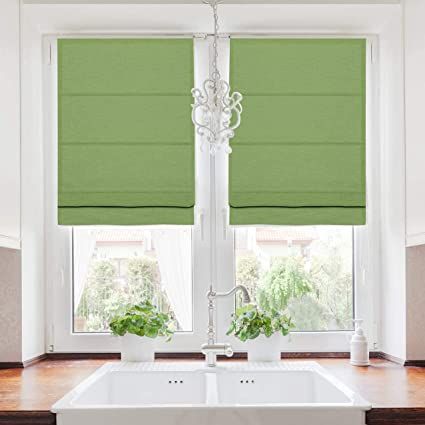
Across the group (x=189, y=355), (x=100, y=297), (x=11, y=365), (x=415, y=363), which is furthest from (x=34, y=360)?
(x=415, y=363)

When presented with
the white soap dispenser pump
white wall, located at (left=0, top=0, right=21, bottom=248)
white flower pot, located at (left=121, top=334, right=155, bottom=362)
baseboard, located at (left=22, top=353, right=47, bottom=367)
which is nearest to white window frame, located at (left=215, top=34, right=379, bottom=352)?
the white soap dispenser pump

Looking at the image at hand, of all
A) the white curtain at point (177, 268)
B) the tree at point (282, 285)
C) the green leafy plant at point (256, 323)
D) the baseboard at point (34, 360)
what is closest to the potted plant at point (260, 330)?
the green leafy plant at point (256, 323)

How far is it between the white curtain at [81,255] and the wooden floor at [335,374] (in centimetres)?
31

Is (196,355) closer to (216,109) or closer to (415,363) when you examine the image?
(415,363)

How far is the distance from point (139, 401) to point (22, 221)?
2.69 feet

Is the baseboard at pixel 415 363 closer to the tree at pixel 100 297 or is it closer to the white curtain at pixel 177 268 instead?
the white curtain at pixel 177 268

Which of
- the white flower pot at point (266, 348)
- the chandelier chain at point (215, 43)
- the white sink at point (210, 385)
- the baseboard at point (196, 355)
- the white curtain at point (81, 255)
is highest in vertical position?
the chandelier chain at point (215, 43)

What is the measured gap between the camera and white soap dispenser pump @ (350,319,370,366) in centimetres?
308

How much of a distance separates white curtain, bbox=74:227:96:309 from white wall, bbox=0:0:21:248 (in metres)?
0.44

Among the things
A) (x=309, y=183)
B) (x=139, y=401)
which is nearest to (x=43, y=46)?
(x=309, y=183)

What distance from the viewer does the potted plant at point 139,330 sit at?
3113mm

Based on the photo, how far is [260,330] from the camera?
10.2ft

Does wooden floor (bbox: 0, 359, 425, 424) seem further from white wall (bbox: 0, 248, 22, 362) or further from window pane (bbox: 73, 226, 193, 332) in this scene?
window pane (bbox: 73, 226, 193, 332)

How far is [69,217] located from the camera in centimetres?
330
